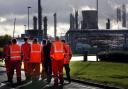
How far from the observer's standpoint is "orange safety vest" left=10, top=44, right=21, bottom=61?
22359 mm

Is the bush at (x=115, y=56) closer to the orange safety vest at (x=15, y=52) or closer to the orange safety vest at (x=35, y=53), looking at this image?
the orange safety vest at (x=35, y=53)

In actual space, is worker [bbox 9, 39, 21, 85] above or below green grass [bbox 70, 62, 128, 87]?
above

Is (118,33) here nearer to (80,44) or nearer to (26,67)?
(80,44)

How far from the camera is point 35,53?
23016 mm

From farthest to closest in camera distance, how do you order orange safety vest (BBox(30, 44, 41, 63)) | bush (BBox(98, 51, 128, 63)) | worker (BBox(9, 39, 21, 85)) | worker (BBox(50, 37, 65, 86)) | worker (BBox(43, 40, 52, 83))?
bush (BBox(98, 51, 128, 63)), worker (BBox(43, 40, 52, 83)), orange safety vest (BBox(30, 44, 41, 63)), worker (BBox(9, 39, 21, 85)), worker (BBox(50, 37, 65, 86))

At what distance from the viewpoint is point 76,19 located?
139m

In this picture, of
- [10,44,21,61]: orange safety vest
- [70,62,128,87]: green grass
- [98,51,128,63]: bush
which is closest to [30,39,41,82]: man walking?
[10,44,21,61]: orange safety vest

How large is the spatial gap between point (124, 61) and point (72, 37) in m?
55.1

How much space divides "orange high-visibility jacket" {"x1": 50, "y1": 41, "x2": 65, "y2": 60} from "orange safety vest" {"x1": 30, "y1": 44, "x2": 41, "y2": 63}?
71.4 inches

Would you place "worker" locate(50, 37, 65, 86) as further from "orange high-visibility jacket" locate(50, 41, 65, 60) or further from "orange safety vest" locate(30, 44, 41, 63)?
"orange safety vest" locate(30, 44, 41, 63)

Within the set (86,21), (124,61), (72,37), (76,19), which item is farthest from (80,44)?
(124,61)

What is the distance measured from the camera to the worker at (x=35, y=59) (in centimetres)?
2275

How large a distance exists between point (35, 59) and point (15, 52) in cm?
96

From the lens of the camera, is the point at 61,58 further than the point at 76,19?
No
